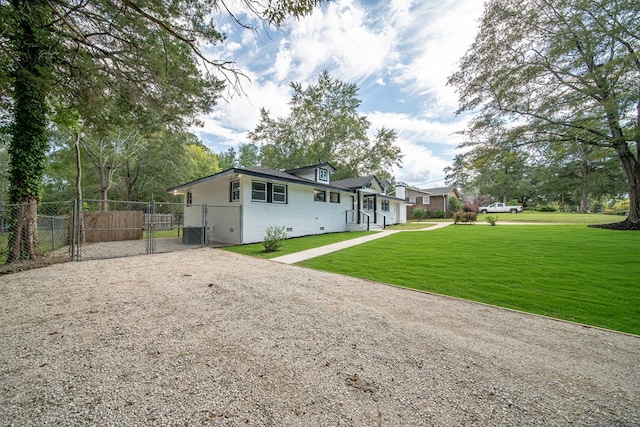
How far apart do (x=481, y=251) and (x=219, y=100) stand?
398 inches

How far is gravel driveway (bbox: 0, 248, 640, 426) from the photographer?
1685mm

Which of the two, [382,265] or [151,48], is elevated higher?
[151,48]

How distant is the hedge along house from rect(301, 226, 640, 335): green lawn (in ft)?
16.6

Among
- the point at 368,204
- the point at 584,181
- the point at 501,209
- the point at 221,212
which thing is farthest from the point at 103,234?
the point at 584,181

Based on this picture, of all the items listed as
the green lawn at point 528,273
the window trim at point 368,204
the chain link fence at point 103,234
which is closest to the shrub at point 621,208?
the window trim at point 368,204

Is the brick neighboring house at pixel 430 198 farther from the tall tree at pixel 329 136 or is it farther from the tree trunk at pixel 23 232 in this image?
the tree trunk at pixel 23 232

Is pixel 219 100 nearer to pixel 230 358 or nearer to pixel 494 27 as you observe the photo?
pixel 230 358

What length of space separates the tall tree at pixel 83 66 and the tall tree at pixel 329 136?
880 inches

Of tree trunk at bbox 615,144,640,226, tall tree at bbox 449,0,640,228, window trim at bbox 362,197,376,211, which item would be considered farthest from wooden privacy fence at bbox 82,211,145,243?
tree trunk at bbox 615,144,640,226

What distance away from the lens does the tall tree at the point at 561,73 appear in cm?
938

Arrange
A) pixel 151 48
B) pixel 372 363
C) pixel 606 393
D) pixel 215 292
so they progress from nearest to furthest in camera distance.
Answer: pixel 606 393 < pixel 372 363 < pixel 215 292 < pixel 151 48

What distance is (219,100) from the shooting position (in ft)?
26.7

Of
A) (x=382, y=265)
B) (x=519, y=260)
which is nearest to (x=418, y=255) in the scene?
(x=382, y=265)

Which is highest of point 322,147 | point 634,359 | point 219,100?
point 322,147
